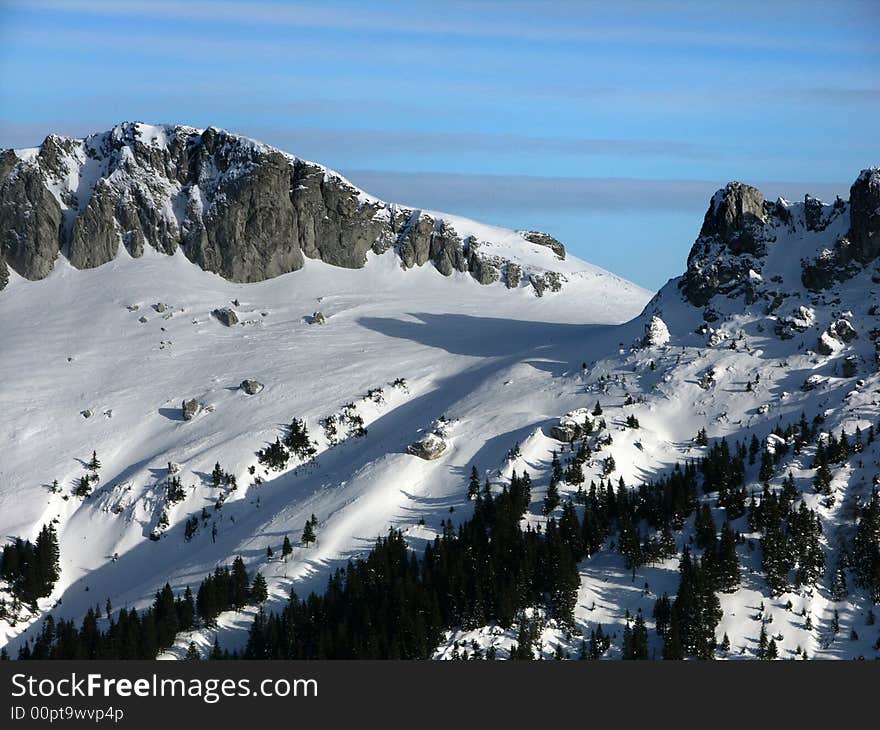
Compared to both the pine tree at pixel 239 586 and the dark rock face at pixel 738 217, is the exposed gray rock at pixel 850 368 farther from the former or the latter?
the pine tree at pixel 239 586

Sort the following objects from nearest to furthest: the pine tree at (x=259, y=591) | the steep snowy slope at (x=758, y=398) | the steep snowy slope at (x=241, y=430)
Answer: the steep snowy slope at (x=758, y=398) < the pine tree at (x=259, y=591) < the steep snowy slope at (x=241, y=430)

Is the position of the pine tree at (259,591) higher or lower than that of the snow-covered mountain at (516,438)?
lower

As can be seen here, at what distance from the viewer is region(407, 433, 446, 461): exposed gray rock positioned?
150125mm

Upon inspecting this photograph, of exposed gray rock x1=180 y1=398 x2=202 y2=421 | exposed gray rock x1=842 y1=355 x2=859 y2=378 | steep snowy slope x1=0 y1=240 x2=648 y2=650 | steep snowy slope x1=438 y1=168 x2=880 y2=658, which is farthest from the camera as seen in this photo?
exposed gray rock x1=180 y1=398 x2=202 y2=421

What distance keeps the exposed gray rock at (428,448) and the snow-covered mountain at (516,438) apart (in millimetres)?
280

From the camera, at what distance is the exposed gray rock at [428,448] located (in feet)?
493

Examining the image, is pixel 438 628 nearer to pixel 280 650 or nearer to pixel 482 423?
pixel 280 650

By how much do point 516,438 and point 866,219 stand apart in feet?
179

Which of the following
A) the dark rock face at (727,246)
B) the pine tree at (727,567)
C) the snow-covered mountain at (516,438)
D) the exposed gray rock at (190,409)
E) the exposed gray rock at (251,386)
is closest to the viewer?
the pine tree at (727,567)

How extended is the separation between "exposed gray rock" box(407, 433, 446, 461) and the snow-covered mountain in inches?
11.0

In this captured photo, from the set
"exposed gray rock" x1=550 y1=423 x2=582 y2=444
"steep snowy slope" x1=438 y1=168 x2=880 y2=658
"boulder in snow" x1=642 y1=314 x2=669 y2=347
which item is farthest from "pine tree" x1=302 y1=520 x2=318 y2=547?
"boulder in snow" x1=642 y1=314 x2=669 y2=347

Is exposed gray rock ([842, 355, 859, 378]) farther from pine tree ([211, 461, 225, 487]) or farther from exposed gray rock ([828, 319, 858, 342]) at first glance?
pine tree ([211, 461, 225, 487])

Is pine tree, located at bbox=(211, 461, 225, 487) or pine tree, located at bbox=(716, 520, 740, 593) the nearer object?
pine tree, located at bbox=(716, 520, 740, 593)

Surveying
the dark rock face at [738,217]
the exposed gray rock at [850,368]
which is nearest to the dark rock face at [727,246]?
the dark rock face at [738,217]
